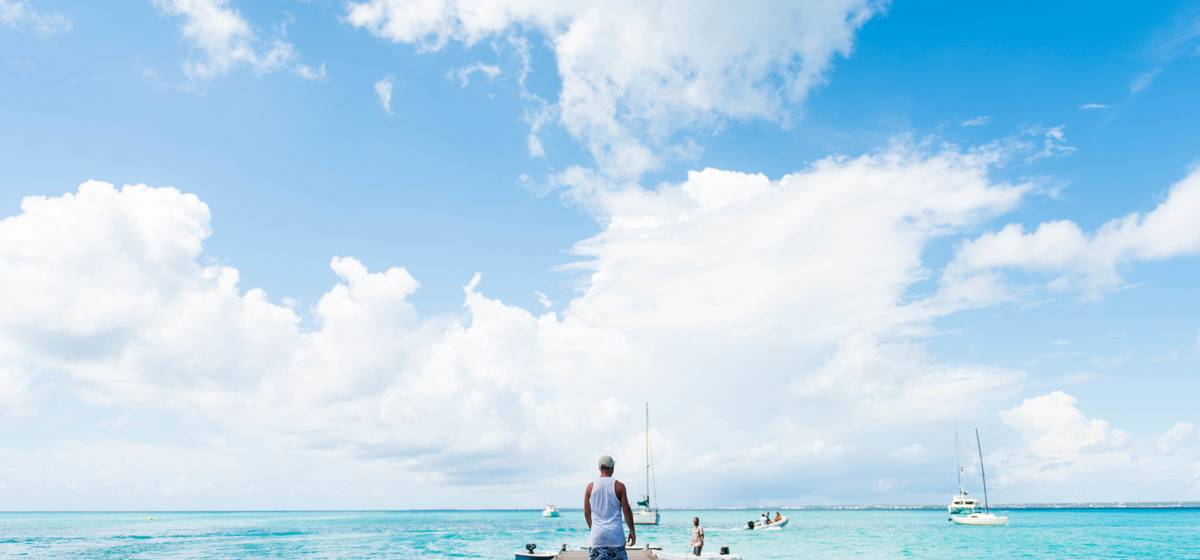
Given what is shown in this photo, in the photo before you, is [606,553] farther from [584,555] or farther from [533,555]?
[533,555]

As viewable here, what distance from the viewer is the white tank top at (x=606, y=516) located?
367 inches

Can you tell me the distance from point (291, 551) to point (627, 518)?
62464mm

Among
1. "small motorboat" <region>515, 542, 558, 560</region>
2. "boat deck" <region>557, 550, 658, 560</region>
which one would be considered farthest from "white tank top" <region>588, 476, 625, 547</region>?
"small motorboat" <region>515, 542, 558, 560</region>

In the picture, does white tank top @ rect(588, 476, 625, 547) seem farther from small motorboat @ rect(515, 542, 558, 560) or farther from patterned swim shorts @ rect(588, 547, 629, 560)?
small motorboat @ rect(515, 542, 558, 560)

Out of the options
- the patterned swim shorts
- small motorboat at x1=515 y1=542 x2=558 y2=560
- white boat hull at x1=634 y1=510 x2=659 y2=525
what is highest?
the patterned swim shorts

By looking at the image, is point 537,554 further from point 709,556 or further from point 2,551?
point 2,551

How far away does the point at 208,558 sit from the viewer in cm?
5606

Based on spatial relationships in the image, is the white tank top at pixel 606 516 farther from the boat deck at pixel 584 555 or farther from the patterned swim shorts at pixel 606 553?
the boat deck at pixel 584 555

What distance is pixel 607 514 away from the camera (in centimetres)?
931

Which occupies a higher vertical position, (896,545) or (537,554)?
(537,554)

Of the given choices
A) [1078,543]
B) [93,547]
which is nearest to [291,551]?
[93,547]

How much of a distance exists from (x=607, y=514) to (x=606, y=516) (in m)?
0.03

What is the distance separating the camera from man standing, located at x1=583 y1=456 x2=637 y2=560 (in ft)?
30.5

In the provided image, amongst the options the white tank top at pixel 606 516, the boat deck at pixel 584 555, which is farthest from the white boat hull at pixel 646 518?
the white tank top at pixel 606 516
